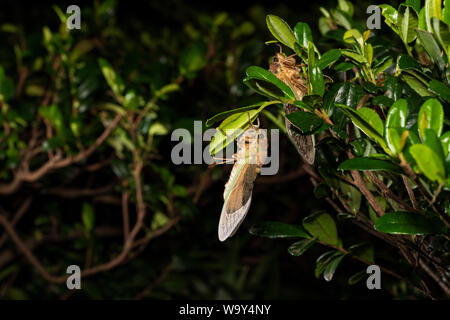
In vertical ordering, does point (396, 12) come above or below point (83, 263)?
above

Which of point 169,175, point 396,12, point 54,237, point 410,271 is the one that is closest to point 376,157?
point 396,12

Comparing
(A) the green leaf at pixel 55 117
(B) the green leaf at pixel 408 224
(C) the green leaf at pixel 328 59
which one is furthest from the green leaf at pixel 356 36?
(A) the green leaf at pixel 55 117

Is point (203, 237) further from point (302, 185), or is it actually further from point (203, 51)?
point (203, 51)

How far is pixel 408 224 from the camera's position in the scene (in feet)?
1.64

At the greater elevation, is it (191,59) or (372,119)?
(191,59)

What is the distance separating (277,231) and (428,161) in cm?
37

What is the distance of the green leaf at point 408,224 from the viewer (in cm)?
49

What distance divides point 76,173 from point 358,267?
4.15ft

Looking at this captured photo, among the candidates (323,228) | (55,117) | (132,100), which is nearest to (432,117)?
(323,228)

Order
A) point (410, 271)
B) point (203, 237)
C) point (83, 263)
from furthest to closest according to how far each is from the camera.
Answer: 1. point (203, 237)
2. point (83, 263)
3. point (410, 271)

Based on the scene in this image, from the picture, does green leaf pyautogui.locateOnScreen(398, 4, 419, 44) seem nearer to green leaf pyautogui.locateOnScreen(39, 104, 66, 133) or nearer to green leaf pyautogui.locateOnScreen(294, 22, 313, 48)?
green leaf pyautogui.locateOnScreen(294, 22, 313, 48)

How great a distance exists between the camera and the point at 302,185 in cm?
201

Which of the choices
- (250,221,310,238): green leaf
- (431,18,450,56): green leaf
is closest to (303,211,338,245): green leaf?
(250,221,310,238): green leaf

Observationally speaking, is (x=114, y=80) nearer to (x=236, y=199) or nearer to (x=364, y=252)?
(x=236, y=199)
